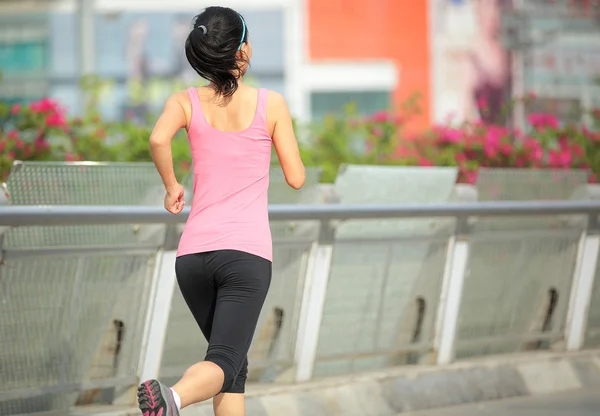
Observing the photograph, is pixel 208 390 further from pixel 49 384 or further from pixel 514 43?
pixel 514 43

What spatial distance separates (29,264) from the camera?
261 inches

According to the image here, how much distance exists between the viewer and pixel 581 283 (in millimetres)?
10062

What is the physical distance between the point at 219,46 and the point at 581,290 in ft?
17.3

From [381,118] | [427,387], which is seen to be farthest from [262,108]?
[381,118]

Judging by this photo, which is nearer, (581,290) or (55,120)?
(581,290)

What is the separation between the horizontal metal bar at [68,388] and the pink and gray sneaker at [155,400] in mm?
1700

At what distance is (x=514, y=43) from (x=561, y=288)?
31.0 m

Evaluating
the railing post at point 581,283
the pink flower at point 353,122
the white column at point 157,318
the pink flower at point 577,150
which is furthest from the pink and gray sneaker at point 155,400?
the pink flower at point 577,150

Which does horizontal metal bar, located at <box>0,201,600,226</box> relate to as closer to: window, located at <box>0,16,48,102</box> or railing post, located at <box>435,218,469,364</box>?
railing post, located at <box>435,218,469,364</box>

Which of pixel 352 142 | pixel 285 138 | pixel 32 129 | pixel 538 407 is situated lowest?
pixel 538 407

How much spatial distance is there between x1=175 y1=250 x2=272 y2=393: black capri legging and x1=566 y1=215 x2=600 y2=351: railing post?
495 centimetres

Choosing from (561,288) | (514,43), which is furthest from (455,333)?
(514,43)

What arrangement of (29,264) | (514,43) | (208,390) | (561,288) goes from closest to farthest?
(208,390) → (29,264) → (561,288) → (514,43)

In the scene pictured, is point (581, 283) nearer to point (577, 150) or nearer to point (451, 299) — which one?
point (451, 299)
